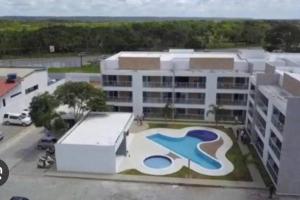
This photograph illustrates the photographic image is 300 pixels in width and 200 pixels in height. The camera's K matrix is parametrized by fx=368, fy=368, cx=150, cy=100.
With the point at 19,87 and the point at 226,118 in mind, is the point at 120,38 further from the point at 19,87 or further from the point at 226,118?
the point at 226,118

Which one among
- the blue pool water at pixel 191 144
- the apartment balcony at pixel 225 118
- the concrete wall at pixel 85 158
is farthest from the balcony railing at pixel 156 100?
the concrete wall at pixel 85 158

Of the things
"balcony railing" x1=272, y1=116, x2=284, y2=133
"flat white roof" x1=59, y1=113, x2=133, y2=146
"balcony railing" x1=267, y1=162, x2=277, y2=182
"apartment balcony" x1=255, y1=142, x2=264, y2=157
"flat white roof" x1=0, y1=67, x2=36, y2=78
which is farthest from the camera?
"flat white roof" x1=0, y1=67, x2=36, y2=78

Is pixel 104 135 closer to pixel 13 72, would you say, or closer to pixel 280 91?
pixel 280 91

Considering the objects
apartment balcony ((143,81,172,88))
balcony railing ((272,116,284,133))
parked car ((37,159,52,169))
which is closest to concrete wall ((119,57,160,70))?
apartment balcony ((143,81,172,88))


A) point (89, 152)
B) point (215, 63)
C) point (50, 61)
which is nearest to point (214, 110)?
point (215, 63)

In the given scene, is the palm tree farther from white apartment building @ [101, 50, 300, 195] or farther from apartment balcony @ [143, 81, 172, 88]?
apartment balcony @ [143, 81, 172, 88]

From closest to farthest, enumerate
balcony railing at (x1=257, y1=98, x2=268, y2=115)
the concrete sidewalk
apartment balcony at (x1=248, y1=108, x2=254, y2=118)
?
1. the concrete sidewalk
2. balcony railing at (x1=257, y1=98, x2=268, y2=115)
3. apartment balcony at (x1=248, y1=108, x2=254, y2=118)
